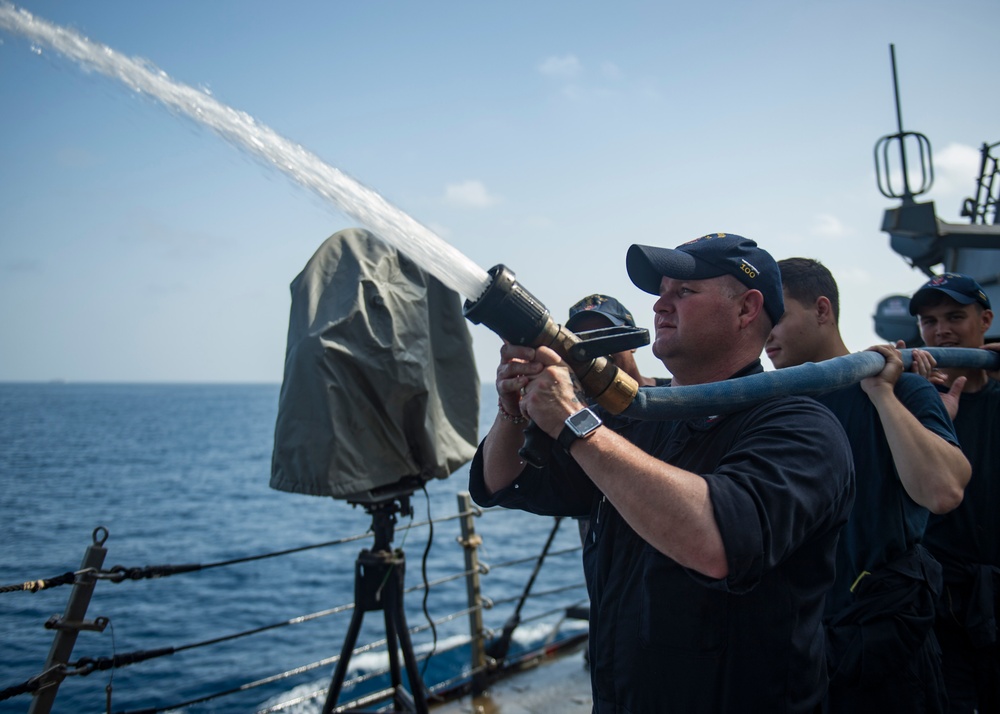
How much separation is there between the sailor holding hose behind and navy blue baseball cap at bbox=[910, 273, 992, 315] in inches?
79.3

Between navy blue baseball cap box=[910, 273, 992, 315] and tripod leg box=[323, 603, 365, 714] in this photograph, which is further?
tripod leg box=[323, 603, 365, 714]

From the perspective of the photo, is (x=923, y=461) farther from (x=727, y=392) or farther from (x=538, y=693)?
(x=538, y=693)

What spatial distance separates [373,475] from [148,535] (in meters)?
23.6

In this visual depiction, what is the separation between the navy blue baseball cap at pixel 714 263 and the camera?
7.16 ft

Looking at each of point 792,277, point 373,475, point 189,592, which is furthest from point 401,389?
point 189,592

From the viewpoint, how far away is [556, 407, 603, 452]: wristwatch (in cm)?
171

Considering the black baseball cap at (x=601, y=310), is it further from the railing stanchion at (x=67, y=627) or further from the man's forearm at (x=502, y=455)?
the railing stanchion at (x=67, y=627)

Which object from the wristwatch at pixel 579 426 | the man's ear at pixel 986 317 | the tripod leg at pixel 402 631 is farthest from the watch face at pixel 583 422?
the man's ear at pixel 986 317

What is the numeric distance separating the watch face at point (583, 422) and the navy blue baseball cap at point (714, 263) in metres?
0.63

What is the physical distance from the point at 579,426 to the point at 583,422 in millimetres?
14

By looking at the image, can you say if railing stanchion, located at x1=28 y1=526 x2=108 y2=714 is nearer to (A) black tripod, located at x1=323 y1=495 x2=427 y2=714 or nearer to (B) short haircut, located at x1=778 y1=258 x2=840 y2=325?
(A) black tripod, located at x1=323 y1=495 x2=427 y2=714

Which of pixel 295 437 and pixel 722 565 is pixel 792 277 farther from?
pixel 295 437

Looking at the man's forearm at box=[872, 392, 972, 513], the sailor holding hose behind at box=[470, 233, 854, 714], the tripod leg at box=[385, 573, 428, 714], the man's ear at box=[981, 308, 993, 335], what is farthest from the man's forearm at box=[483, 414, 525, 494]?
the man's ear at box=[981, 308, 993, 335]

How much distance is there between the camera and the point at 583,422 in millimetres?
1724
